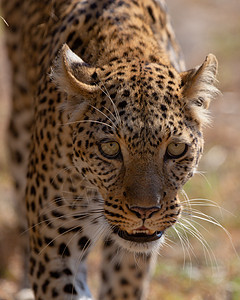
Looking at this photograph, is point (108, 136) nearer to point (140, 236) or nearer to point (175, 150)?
point (175, 150)

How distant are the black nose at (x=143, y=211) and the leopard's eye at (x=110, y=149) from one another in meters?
0.41

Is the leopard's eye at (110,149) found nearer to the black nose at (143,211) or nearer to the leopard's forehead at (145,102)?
the leopard's forehead at (145,102)

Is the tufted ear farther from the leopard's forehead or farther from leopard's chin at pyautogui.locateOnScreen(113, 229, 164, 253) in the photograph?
leopard's chin at pyautogui.locateOnScreen(113, 229, 164, 253)

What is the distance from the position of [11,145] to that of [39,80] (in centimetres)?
189

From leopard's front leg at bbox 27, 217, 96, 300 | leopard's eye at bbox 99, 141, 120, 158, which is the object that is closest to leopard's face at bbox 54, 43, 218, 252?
leopard's eye at bbox 99, 141, 120, 158

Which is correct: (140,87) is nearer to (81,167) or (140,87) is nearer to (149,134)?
(149,134)

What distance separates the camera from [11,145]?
26.4 ft

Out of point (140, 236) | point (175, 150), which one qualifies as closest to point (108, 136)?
point (175, 150)

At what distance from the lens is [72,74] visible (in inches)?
207

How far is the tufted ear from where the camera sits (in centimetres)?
528

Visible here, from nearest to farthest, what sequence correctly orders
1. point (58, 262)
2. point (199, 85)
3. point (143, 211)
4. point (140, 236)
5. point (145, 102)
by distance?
point (143, 211), point (145, 102), point (140, 236), point (199, 85), point (58, 262)

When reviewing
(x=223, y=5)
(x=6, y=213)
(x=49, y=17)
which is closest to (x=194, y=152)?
(x=49, y=17)

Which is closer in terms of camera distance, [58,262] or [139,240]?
[139,240]

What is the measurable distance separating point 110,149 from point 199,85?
817mm
